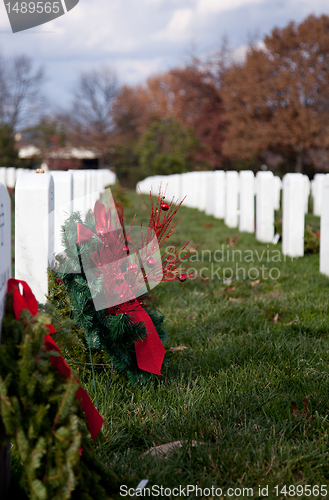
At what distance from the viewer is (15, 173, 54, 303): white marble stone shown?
2.05 metres

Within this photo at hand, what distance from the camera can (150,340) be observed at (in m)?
2.08

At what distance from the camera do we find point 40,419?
112cm

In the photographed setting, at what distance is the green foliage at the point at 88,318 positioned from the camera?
201 centimetres

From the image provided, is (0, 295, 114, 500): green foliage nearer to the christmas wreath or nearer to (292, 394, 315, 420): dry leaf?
the christmas wreath

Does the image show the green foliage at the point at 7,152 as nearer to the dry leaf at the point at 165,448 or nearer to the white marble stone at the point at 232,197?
the white marble stone at the point at 232,197

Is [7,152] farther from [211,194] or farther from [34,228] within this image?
[34,228]

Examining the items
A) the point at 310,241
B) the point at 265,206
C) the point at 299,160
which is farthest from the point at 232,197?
the point at 299,160

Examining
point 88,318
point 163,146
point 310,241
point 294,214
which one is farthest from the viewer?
point 163,146

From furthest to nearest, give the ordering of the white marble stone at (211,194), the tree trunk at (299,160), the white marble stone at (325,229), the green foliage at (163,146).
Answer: the tree trunk at (299,160)
the green foliage at (163,146)
the white marble stone at (211,194)
the white marble stone at (325,229)

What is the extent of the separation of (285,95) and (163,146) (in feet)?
25.8

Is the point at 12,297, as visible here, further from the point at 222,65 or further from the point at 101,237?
the point at 222,65

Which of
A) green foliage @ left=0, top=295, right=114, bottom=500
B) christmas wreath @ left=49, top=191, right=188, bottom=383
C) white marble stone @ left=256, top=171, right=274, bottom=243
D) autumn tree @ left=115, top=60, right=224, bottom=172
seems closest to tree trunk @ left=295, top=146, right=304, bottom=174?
autumn tree @ left=115, top=60, right=224, bottom=172

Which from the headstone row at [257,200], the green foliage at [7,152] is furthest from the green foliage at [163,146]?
the headstone row at [257,200]

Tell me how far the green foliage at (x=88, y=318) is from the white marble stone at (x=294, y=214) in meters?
3.55
